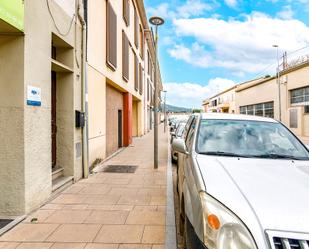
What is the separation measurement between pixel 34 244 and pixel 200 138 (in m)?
2.53

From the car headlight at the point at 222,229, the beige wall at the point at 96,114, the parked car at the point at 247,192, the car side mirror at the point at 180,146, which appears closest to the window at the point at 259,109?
the beige wall at the point at 96,114

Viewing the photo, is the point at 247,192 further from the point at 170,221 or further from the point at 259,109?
the point at 259,109

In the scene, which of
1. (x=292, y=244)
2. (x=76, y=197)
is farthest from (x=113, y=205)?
(x=292, y=244)

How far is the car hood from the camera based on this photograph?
1854mm

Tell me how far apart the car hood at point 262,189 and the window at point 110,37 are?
7.96 m

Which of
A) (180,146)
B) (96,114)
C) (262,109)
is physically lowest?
(180,146)

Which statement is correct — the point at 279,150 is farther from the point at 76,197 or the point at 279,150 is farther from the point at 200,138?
the point at 76,197

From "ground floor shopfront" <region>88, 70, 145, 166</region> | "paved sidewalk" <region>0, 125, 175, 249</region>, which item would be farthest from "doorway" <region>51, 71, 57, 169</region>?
"ground floor shopfront" <region>88, 70, 145, 166</region>

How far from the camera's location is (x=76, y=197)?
5.49 metres

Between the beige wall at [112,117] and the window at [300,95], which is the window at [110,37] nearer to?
the beige wall at [112,117]

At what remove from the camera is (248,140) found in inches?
141

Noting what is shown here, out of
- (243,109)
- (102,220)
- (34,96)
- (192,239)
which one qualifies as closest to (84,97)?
(34,96)

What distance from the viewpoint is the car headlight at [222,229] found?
1846 mm

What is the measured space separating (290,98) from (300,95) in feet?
6.21
